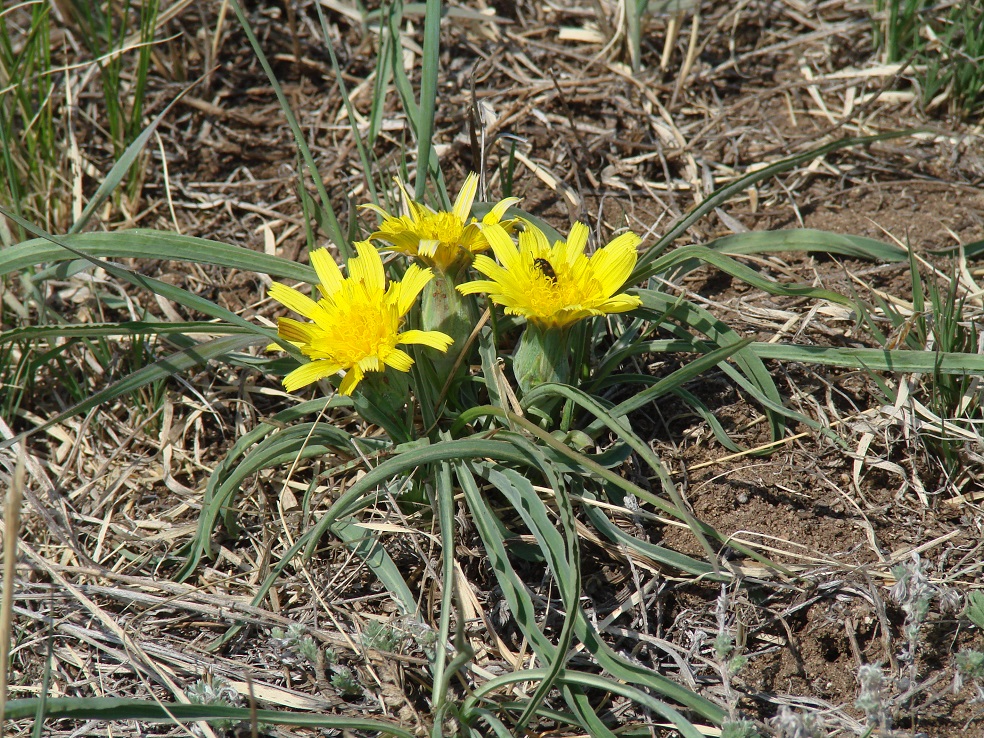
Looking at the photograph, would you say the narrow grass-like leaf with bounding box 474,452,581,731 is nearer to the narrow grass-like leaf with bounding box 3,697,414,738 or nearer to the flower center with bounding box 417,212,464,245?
the narrow grass-like leaf with bounding box 3,697,414,738

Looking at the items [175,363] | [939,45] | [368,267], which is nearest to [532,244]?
[368,267]

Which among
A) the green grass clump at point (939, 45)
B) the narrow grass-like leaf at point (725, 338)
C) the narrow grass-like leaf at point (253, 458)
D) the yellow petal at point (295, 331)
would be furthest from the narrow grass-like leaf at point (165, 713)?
the green grass clump at point (939, 45)

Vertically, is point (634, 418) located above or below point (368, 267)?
below

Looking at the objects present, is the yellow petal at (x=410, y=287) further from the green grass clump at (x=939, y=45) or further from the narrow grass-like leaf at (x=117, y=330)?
the green grass clump at (x=939, y=45)

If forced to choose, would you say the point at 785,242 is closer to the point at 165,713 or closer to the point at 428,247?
the point at 428,247

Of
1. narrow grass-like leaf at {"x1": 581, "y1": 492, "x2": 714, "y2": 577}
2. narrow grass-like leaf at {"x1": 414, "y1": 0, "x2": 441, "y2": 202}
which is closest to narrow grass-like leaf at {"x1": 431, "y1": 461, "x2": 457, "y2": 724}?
narrow grass-like leaf at {"x1": 581, "y1": 492, "x2": 714, "y2": 577}
